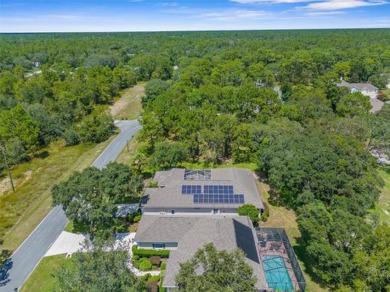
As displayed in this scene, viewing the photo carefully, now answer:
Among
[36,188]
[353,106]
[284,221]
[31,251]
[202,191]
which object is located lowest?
[36,188]

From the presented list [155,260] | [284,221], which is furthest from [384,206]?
[155,260]

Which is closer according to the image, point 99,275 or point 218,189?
point 99,275

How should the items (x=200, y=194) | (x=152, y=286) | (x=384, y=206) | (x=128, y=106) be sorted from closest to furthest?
1. (x=152, y=286)
2. (x=200, y=194)
3. (x=384, y=206)
4. (x=128, y=106)

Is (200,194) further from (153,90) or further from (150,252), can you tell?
(153,90)

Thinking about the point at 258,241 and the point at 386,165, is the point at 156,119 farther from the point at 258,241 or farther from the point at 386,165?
the point at 386,165

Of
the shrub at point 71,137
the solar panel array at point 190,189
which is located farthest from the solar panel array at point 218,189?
the shrub at point 71,137

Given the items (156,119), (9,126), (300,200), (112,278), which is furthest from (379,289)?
(9,126)

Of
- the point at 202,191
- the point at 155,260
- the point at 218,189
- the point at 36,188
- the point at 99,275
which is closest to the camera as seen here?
the point at 99,275
